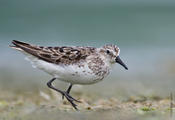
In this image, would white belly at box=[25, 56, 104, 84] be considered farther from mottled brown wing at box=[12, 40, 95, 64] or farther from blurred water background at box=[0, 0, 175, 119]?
blurred water background at box=[0, 0, 175, 119]

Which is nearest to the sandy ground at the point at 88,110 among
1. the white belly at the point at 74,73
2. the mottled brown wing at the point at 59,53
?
the white belly at the point at 74,73

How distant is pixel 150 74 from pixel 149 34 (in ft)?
12.3

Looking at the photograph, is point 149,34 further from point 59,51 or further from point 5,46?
point 59,51

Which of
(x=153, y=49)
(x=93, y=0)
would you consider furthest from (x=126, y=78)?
(x=93, y=0)

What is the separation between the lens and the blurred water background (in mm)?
12836

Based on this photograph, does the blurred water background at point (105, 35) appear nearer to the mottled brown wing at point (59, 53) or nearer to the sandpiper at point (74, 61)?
the sandpiper at point (74, 61)

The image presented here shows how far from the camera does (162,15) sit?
18.7 m

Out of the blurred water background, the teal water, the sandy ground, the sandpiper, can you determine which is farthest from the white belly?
the teal water

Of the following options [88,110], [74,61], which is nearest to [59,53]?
[74,61]

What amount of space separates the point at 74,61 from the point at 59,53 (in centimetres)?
40

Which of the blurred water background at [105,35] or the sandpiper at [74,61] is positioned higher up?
the blurred water background at [105,35]

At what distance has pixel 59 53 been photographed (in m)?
9.16

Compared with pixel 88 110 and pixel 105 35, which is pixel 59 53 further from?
pixel 105 35

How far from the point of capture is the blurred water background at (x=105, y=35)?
12.8 metres
